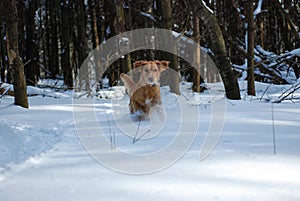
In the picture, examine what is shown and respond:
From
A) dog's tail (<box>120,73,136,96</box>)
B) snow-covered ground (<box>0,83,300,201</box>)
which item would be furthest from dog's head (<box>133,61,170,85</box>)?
snow-covered ground (<box>0,83,300,201</box>)

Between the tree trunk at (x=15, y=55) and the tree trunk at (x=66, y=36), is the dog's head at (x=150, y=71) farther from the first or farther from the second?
the tree trunk at (x=66, y=36)

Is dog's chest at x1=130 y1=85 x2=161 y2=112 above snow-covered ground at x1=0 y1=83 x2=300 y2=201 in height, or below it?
above

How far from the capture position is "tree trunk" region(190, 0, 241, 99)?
6.66 m

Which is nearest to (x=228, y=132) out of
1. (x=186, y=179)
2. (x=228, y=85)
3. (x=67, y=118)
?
(x=186, y=179)

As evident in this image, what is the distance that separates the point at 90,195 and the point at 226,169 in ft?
2.70

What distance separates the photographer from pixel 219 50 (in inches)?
266

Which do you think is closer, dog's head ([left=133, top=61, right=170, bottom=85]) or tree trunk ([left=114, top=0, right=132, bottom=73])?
dog's head ([left=133, top=61, right=170, bottom=85])

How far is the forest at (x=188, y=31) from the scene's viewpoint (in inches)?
265

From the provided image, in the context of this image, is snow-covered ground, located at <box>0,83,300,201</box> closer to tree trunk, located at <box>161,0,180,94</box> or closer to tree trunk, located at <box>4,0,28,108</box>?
tree trunk, located at <box>4,0,28,108</box>

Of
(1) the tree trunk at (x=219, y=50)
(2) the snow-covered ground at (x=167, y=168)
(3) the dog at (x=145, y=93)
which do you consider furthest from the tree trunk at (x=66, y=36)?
(2) the snow-covered ground at (x=167, y=168)

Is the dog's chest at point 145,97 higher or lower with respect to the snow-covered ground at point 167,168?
higher

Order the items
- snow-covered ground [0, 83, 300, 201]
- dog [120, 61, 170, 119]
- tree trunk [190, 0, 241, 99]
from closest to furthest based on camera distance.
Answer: snow-covered ground [0, 83, 300, 201]
dog [120, 61, 170, 119]
tree trunk [190, 0, 241, 99]

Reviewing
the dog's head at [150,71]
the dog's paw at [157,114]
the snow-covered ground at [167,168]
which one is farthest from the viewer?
the dog's head at [150,71]

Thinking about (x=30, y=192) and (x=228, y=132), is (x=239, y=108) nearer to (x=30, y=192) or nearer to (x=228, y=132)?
(x=228, y=132)
